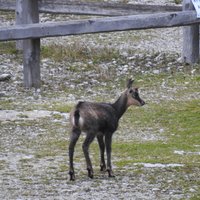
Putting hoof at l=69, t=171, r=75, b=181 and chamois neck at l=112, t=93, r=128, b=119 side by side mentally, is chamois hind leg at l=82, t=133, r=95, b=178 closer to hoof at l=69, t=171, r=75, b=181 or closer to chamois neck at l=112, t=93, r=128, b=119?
hoof at l=69, t=171, r=75, b=181

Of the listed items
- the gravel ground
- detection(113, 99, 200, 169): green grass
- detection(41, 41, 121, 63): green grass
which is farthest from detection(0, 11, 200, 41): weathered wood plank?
detection(41, 41, 121, 63): green grass

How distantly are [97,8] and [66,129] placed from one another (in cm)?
484

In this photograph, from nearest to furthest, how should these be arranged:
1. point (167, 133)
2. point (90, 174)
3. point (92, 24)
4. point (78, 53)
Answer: point (90, 174) < point (167, 133) < point (92, 24) < point (78, 53)

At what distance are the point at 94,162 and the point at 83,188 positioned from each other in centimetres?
127

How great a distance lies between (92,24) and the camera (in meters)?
13.5

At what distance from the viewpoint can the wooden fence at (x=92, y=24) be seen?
44.3ft

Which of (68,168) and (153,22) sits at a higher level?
(153,22)

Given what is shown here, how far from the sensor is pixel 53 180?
8.95m

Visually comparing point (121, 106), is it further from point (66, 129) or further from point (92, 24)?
point (92, 24)

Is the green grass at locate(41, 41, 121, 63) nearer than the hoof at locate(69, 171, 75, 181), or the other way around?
the hoof at locate(69, 171, 75, 181)

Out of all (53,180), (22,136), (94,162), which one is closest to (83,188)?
(53,180)

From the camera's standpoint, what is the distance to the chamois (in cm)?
880

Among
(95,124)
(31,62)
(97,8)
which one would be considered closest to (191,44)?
(97,8)

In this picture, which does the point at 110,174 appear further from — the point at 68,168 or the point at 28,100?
the point at 28,100
